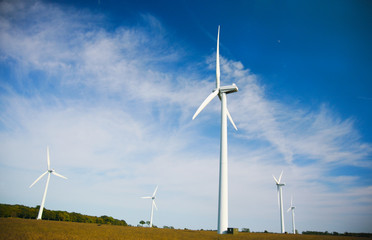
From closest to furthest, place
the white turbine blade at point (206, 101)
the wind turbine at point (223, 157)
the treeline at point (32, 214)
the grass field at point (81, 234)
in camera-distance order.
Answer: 1. the grass field at point (81, 234)
2. the wind turbine at point (223, 157)
3. the white turbine blade at point (206, 101)
4. the treeline at point (32, 214)

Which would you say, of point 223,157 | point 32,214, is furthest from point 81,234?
point 32,214

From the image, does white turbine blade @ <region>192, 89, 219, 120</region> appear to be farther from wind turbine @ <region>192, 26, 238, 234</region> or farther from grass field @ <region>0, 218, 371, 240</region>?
grass field @ <region>0, 218, 371, 240</region>

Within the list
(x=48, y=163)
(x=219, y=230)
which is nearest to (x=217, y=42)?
(x=219, y=230)

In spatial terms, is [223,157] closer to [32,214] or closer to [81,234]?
[81,234]

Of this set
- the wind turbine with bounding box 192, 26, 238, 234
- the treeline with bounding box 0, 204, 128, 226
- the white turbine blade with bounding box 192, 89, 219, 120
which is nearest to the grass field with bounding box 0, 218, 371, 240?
the wind turbine with bounding box 192, 26, 238, 234

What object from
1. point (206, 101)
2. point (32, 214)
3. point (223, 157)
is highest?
point (206, 101)

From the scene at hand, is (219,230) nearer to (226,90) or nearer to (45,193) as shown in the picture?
(226,90)

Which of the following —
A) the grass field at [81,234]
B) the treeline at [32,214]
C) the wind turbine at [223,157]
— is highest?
the wind turbine at [223,157]

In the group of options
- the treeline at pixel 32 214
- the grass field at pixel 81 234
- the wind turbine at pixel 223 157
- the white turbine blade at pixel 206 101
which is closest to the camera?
the grass field at pixel 81 234

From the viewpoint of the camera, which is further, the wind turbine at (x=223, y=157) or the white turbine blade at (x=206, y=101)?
Result: the white turbine blade at (x=206, y=101)

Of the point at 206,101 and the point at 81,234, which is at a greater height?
the point at 206,101

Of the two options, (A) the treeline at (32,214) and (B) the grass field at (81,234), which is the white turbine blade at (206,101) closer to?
(B) the grass field at (81,234)

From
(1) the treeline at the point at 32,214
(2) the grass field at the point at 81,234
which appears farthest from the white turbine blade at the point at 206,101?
(1) the treeline at the point at 32,214

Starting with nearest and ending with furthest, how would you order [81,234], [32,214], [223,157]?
[81,234] → [223,157] → [32,214]
